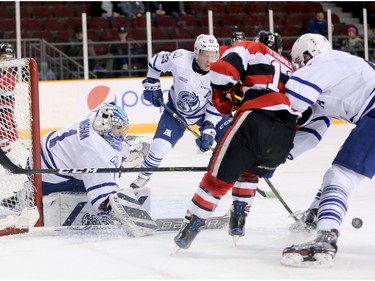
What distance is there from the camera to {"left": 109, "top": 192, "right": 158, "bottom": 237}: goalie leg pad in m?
3.57

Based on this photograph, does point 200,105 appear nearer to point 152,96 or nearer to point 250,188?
point 152,96

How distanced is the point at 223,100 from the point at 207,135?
5.76ft

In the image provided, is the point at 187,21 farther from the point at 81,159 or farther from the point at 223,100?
the point at 223,100

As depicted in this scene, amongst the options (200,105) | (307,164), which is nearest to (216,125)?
(200,105)

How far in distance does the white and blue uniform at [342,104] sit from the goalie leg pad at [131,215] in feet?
2.72

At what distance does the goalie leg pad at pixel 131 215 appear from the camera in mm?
3566

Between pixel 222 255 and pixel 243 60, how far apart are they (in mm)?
709

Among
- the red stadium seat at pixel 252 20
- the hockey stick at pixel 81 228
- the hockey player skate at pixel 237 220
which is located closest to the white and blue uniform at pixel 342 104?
the hockey player skate at pixel 237 220

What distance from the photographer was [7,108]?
4297 millimetres

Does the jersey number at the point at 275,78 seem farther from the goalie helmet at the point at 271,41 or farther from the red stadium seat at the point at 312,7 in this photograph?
the red stadium seat at the point at 312,7

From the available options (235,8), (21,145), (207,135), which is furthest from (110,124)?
(235,8)

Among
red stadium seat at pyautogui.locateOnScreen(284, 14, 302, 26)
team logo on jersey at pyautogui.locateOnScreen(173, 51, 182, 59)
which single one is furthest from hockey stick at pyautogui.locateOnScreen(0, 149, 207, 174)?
red stadium seat at pyautogui.locateOnScreen(284, 14, 302, 26)

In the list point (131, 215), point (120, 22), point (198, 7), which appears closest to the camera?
point (131, 215)

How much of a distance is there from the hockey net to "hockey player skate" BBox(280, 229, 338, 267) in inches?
50.4
